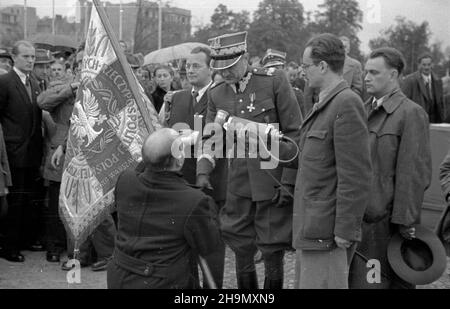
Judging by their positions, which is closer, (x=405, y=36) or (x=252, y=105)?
(x=252, y=105)

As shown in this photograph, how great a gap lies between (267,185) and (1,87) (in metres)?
3.24

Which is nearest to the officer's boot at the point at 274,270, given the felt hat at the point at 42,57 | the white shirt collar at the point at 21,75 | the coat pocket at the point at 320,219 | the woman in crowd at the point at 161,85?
the coat pocket at the point at 320,219

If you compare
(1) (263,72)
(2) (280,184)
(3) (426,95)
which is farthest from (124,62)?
(3) (426,95)

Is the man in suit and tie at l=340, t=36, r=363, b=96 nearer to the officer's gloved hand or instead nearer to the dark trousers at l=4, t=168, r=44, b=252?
the officer's gloved hand

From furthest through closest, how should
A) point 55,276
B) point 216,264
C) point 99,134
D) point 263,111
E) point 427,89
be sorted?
point 427,89, point 55,276, point 99,134, point 263,111, point 216,264

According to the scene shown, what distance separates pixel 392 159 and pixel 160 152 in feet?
4.94

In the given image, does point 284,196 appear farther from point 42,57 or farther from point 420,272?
point 42,57

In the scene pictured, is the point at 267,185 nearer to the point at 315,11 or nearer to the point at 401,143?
the point at 401,143

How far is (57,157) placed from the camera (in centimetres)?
671

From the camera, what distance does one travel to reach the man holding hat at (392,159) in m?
4.31

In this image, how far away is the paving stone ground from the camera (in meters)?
5.40

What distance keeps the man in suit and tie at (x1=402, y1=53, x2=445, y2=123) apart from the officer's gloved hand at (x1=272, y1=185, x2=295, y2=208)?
4888 mm

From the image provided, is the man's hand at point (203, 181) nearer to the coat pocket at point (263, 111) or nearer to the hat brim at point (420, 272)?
the coat pocket at point (263, 111)
